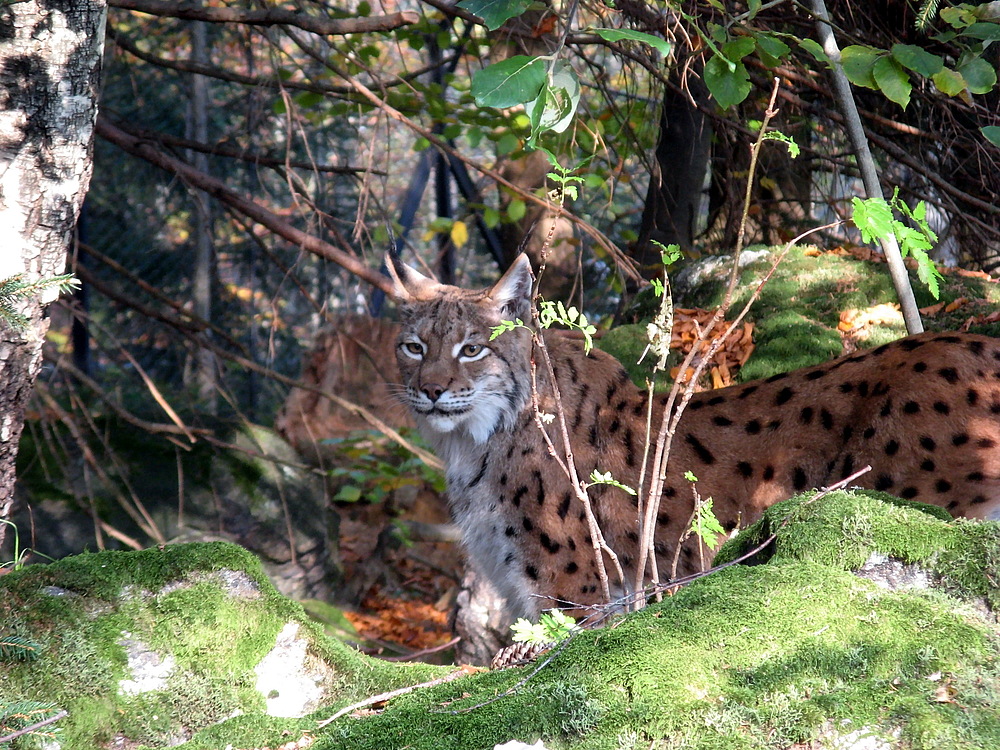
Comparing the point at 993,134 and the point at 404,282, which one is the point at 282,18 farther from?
the point at 993,134

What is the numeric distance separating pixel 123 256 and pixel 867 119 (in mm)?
8967

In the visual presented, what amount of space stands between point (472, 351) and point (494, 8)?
7.15 feet

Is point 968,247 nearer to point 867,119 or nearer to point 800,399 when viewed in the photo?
point 867,119

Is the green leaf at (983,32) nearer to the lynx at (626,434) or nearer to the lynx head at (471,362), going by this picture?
the lynx at (626,434)

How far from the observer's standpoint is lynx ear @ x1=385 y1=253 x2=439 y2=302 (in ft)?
17.6

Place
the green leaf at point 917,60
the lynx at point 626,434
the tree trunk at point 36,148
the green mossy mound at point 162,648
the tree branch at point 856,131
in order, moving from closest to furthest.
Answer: the green mossy mound at point 162,648 → the tree trunk at point 36,148 → the green leaf at point 917,60 → the lynx at point 626,434 → the tree branch at point 856,131

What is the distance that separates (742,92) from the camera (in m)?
3.84

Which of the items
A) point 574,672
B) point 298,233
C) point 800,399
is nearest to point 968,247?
point 800,399

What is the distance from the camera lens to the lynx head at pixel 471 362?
16.3 feet

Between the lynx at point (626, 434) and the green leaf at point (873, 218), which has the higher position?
the green leaf at point (873, 218)

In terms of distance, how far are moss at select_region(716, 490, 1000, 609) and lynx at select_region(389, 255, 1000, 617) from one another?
1.63 metres

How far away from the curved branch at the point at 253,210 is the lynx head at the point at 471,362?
43 cm

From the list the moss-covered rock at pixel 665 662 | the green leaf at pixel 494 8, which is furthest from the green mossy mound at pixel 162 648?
the green leaf at pixel 494 8

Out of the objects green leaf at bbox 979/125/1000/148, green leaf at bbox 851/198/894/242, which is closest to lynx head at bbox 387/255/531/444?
green leaf at bbox 979/125/1000/148
